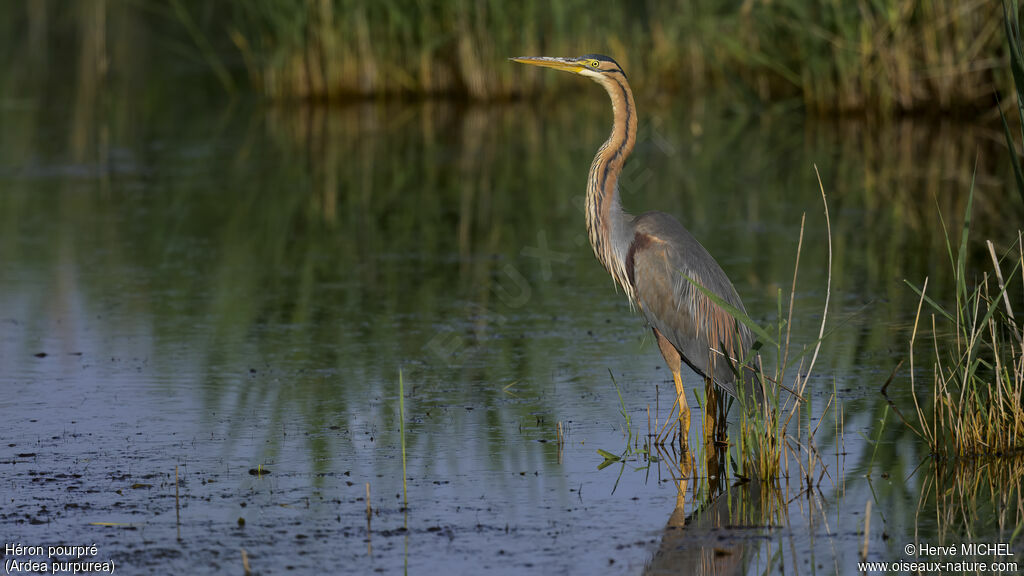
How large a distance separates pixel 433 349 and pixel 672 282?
2074 millimetres

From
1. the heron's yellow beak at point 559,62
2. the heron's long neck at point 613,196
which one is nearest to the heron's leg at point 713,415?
the heron's long neck at point 613,196

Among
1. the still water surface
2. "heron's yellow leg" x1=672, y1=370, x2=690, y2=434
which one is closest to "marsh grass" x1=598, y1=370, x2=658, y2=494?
the still water surface

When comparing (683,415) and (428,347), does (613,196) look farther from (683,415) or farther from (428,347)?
(428,347)

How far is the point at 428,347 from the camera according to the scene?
25.8 feet

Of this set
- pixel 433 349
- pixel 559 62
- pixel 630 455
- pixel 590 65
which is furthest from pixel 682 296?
pixel 433 349

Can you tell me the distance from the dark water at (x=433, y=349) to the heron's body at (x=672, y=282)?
1.33 ft

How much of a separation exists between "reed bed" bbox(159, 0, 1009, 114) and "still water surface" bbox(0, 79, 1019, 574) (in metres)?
0.64

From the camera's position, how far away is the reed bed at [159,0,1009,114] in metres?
15.1

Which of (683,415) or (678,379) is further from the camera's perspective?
(678,379)

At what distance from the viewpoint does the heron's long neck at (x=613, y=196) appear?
6.30 m

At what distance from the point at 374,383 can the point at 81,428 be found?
1463 mm

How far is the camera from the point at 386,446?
236 inches

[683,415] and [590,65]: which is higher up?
[590,65]

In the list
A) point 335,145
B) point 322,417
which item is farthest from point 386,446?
point 335,145
